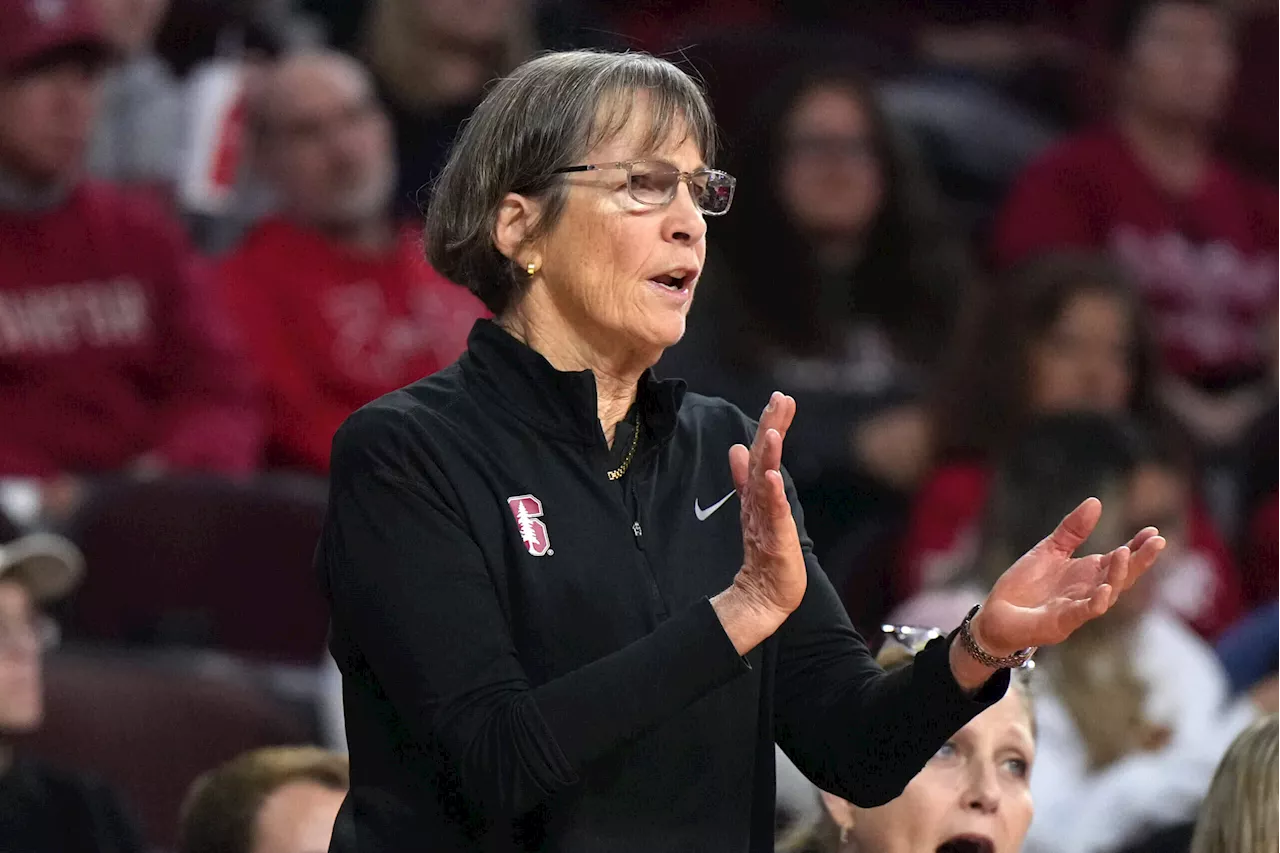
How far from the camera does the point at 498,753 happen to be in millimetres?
1696

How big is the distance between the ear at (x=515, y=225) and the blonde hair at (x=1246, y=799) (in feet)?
3.78

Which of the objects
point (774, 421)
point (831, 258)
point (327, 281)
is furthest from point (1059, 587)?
point (831, 258)

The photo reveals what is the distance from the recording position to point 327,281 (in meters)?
4.96

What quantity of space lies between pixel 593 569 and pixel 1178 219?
4.61m

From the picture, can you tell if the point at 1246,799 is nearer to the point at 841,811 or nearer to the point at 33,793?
the point at 841,811

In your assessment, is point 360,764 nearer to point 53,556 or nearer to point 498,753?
point 498,753

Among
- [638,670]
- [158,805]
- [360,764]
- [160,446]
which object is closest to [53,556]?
[158,805]

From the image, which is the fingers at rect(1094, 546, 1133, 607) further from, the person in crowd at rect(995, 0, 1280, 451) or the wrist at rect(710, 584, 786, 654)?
the person in crowd at rect(995, 0, 1280, 451)

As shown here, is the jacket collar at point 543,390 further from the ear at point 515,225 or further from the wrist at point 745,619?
the wrist at point 745,619

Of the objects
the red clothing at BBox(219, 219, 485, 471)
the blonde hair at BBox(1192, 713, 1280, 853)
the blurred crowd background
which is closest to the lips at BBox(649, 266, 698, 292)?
the blonde hair at BBox(1192, 713, 1280, 853)

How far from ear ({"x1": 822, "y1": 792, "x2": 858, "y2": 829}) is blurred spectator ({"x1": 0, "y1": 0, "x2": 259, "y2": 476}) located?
237 cm

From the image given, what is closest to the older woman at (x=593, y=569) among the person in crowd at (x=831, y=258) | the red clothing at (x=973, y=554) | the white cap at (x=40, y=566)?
the white cap at (x=40, y=566)

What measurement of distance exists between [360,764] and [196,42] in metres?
3.96

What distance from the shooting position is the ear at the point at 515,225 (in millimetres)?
1937
